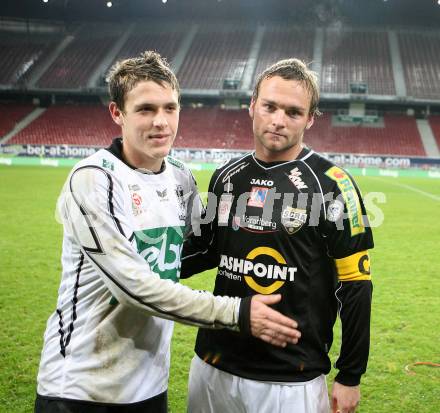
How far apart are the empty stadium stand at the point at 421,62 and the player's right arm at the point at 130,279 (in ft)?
129

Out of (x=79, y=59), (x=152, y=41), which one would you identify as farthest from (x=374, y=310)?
(x=79, y=59)

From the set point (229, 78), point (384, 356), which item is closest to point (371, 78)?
point (229, 78)

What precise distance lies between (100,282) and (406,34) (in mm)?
48156

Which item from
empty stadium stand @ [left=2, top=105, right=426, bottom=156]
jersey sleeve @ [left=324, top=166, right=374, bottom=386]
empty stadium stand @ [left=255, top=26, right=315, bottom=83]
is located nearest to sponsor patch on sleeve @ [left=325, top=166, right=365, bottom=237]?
jersey sleeve @ [left=324, top=166, right=374, bottom=386]

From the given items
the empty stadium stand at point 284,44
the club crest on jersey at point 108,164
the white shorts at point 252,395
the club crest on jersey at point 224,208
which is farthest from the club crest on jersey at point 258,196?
the empty stadium stand at point 284,44

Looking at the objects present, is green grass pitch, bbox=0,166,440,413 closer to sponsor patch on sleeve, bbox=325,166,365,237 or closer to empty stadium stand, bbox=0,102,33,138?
sponsor patch on sleeve, bbox=325,166,365,237

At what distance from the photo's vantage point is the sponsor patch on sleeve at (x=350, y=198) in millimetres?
2330

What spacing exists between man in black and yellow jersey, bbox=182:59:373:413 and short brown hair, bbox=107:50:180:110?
530 millimetres

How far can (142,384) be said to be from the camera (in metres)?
2.28

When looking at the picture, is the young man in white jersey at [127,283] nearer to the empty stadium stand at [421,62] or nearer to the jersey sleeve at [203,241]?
the jersey sleeve at [203,241]

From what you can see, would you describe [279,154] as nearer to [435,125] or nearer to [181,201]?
[181,201]

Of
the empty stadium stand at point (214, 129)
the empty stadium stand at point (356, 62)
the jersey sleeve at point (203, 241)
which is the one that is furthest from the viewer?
the empty stadium stand at point (356, 62)

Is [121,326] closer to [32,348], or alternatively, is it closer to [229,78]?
[32,348]

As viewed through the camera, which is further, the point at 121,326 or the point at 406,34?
the point at 406,34
